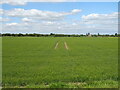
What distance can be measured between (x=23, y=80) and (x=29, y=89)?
152 cm

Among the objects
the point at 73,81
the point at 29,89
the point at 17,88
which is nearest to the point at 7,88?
the point at 17,88

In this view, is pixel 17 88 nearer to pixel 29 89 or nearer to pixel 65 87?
pixel 29 89

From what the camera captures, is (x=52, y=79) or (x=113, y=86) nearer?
(x=113, y=86)

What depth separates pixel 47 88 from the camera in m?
6.37

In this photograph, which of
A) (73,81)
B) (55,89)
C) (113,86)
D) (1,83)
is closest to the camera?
(55,89)

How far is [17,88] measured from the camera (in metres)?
6.61

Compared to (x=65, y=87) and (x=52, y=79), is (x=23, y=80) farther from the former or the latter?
(x=65, y=87)

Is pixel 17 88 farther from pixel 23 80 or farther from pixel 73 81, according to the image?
pixel 73 81

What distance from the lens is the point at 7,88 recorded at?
6.62 meters

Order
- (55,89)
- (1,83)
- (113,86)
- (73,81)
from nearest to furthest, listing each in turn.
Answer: (55,89) → (113,86) → (1,83) → (73,81)

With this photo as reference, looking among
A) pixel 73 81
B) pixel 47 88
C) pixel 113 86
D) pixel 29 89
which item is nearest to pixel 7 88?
pixel 29 89

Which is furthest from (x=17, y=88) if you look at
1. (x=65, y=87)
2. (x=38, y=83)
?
(x=65, y=87)

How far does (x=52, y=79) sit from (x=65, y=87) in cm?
158

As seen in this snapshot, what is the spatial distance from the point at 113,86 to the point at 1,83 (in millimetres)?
3907
